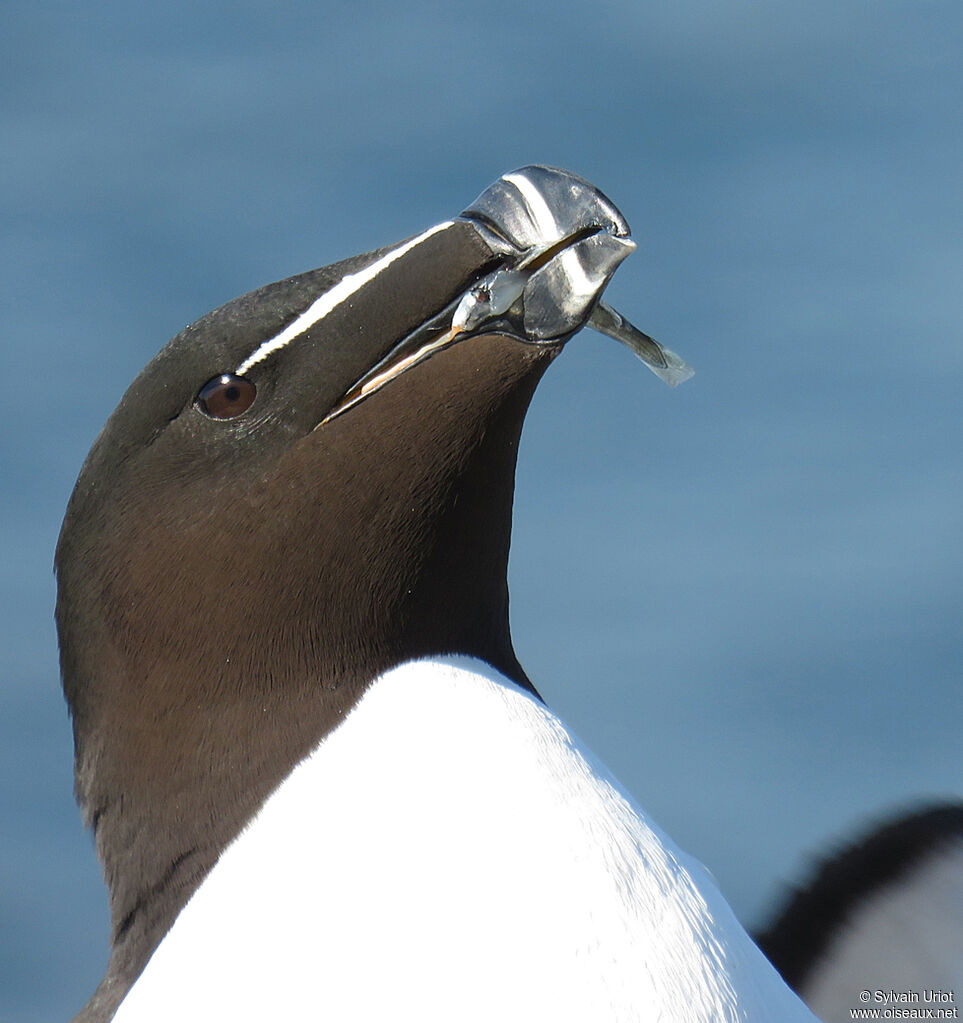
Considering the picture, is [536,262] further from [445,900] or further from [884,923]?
[884,923]

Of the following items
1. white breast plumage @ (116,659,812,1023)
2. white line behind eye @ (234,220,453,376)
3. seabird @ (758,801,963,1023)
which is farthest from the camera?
seabird @ (758,801,963,1023)

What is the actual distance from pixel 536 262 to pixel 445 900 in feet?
2.08

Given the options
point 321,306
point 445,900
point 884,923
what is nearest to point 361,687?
point 445,900

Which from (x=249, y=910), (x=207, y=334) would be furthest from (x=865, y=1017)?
(x=207, y=334)

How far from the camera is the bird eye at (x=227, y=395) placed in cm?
176

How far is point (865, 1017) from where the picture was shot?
9.37 ft

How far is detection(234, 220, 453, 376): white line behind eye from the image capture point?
5.74 ft

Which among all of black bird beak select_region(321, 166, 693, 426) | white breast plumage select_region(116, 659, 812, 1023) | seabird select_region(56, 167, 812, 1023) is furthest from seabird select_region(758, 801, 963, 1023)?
black bird beak select_region(321, 166, 693, 426)

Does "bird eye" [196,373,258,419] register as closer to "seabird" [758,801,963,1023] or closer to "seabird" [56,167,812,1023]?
"seabird" [56,167,812,1023]

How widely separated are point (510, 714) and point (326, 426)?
37cm

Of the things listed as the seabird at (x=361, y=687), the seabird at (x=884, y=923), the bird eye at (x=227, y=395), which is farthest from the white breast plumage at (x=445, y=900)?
the seabird at (x=884, y=923)

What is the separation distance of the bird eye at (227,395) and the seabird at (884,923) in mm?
1655

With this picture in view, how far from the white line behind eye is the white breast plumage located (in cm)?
38

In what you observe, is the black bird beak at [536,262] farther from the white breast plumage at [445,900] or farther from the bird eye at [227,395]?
the white breast plumage at [445,900]
